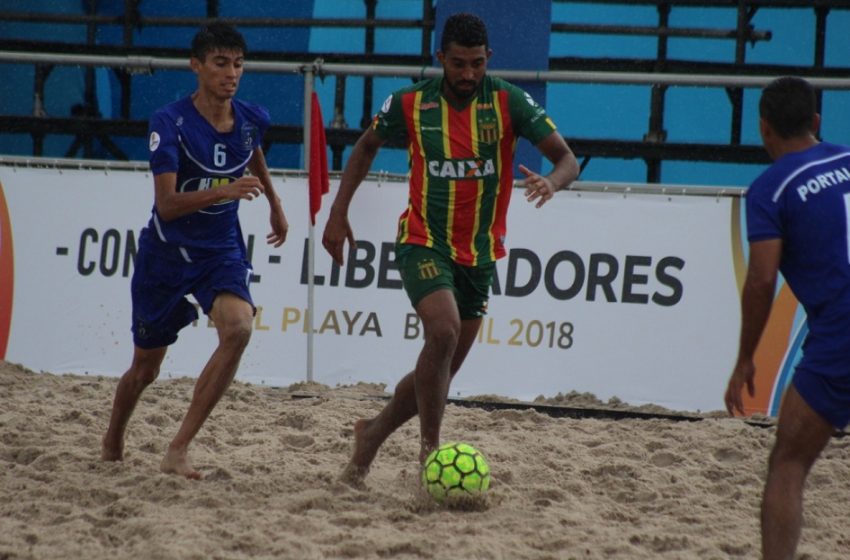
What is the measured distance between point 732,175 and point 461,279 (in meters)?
5.22

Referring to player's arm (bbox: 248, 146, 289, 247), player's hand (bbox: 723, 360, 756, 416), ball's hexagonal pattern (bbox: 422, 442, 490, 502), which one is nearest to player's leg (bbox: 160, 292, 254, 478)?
player's arm (bbox: 248, 146, 289, 247)

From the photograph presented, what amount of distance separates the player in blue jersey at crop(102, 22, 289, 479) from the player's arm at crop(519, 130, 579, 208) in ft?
4.53

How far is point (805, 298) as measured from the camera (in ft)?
13.0

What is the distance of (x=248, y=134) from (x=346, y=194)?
Answer: 62cm

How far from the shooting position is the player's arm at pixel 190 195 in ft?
17.0

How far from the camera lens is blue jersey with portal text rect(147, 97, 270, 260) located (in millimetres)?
5488

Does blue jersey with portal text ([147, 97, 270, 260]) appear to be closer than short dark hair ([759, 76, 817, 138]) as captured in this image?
No

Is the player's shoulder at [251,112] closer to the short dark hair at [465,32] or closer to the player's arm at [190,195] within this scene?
the player's arm at [190,195]

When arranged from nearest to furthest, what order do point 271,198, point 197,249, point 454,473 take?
point 454,473 < point 197,249 < point 271,198

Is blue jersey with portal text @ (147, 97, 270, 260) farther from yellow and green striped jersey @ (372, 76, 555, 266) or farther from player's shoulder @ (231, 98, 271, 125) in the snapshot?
yellow and green striped jersey @ (372, 76, 555, 266)

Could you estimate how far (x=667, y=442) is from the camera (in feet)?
21.9

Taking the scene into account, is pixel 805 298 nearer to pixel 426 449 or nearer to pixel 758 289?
pixel 758 289

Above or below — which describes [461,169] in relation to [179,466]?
above

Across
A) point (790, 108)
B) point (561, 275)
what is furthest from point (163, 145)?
point (561, 275)
